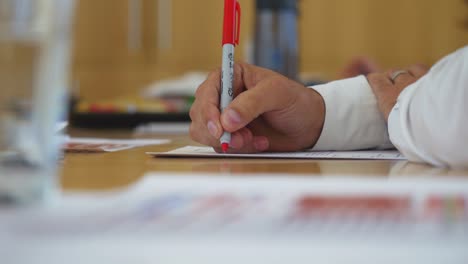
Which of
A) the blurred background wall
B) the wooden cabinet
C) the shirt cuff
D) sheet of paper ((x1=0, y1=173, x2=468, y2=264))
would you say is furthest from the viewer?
the wooden cabinet

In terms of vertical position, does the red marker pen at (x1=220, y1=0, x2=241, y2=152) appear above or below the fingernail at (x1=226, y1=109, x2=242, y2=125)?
above

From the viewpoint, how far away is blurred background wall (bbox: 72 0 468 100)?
2.89 metres

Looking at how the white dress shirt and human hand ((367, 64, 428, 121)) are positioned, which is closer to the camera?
the white dress shirt

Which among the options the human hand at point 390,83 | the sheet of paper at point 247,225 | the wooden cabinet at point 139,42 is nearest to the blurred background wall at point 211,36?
the wooden cabinet at point 139,42

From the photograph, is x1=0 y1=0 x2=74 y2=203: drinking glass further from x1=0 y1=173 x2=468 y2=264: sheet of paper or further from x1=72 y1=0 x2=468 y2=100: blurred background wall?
x1=72 y1=0 x2=468 y2=100: blurred background wall

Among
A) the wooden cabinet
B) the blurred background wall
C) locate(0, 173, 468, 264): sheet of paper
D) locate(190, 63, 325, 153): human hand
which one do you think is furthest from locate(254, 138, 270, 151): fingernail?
the wooden cabinet

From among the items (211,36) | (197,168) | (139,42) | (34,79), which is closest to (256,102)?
(197,168)

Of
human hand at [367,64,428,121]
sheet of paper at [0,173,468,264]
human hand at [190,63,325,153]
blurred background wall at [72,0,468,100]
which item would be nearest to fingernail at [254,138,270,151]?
human hand at [190,63,325,153]

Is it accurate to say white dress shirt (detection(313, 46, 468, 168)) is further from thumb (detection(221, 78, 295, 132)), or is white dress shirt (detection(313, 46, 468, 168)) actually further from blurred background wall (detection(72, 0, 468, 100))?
blurred background wall (detection(72, 0, 468, 100))

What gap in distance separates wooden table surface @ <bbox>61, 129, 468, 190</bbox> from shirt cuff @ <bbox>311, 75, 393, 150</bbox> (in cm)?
15

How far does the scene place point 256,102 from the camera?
73 cm

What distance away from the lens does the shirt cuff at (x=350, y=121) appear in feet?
2.83

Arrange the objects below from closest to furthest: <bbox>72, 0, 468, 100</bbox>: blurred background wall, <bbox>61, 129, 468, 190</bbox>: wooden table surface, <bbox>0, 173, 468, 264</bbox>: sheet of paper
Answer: <bbox>0, 173, 468, 264</bbox>: sheet of paper → <bbox>61, 129, 468, 190</bbox>: wooden table surface → <bbox>72, 0, 468, 100</bbox>: blurred background wall

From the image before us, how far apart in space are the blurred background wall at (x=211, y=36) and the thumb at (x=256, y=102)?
6.31ft
